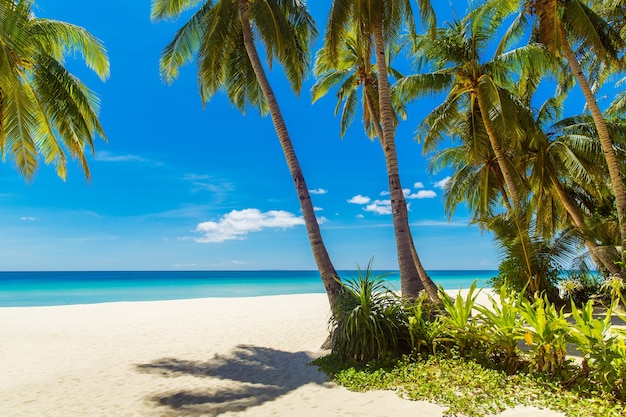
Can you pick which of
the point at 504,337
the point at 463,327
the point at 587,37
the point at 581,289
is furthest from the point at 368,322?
the point at 581,289

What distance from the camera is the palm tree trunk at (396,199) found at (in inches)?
334

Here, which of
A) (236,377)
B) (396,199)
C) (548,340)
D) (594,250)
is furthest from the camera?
(594,250)

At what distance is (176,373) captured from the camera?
7.09 meters

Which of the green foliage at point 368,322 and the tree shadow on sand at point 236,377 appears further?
the green foliage at point 368,322

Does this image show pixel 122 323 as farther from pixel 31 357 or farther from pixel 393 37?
pixel 393 37

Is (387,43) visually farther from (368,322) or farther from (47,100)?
(47,100)

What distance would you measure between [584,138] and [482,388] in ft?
40.3

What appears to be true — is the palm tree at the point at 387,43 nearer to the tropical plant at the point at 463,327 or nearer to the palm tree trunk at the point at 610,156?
the tropical plant at the point at 463,327

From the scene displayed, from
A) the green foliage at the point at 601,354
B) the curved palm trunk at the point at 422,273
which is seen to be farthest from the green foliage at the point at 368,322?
the green foliage at the point at 601,354

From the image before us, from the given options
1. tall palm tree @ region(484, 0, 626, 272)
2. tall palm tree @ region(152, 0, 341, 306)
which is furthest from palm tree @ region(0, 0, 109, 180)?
tall palm tree @ region(484, 0, 626, 272)

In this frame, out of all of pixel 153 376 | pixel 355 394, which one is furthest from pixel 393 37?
pixel 153 376

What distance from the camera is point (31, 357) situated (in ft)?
28.1

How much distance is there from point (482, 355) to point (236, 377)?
4.01 meters

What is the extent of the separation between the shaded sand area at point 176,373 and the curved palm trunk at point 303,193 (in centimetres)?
156
